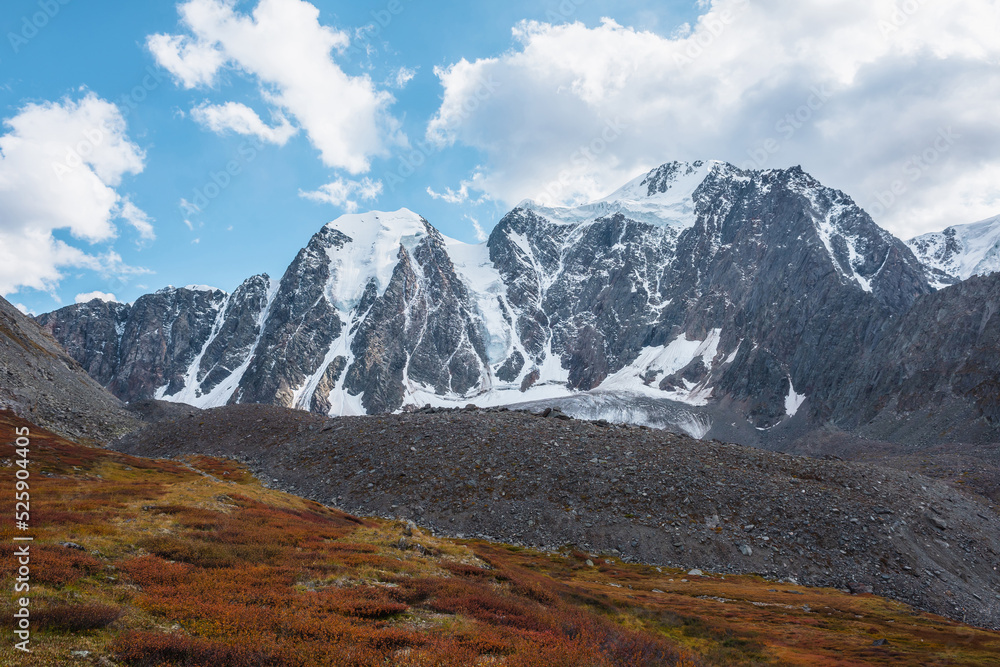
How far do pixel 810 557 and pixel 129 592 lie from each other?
4225 cm

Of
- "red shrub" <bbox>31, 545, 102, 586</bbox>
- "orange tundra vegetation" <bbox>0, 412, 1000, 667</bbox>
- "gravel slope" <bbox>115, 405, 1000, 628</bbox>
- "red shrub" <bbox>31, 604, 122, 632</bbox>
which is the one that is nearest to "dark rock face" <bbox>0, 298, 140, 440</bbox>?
"gravel slope" <bbox>115, 405, 1000, 628</bbox>

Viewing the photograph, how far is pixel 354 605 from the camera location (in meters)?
14.8

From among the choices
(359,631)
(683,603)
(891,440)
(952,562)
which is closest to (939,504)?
(952,562)

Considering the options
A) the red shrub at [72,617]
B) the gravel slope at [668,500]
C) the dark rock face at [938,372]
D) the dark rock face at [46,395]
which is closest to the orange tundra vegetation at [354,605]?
the red shrub at [72,617]

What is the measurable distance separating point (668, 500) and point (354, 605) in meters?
34.4

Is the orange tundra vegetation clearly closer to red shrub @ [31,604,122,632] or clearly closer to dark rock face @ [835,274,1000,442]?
red shrub @ [31,604,122,632]

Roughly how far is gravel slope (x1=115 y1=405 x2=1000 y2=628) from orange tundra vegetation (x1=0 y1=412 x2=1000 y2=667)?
4725 mm

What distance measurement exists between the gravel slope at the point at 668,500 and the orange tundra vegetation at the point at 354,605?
4725 millimetres

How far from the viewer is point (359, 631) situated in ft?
41.0

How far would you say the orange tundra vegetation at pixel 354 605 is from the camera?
11.2m

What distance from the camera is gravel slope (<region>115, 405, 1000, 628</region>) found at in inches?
1462

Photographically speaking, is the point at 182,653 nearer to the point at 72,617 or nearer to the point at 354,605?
the point at 72,617

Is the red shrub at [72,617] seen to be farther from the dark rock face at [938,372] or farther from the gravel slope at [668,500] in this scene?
the dark rock face at [938,372]

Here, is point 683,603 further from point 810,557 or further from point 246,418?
point 246,418
